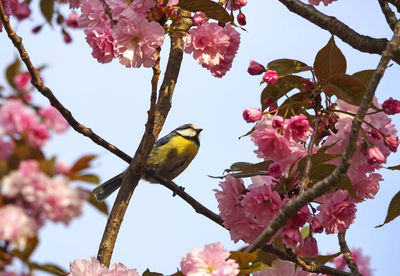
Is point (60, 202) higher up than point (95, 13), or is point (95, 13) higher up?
point (95, 13)

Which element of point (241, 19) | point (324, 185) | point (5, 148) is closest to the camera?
point (5, 148)

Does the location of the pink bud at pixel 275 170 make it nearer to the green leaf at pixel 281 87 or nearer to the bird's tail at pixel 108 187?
the green leaf at pixel 281 87

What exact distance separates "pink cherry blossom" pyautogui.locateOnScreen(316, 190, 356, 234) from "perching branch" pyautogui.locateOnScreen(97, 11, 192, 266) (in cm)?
71

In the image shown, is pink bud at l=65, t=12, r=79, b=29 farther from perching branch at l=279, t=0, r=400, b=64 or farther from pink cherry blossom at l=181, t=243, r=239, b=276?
pink cherry blossom at l=181, t=243, r=239, b=276

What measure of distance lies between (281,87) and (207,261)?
847 mm

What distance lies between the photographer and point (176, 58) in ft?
9.84

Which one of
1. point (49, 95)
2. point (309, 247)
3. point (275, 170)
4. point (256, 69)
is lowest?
point (309, 247)

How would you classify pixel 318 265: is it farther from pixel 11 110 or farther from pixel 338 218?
pixel 11 110

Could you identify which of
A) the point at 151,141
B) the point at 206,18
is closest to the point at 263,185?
the point at 151,141

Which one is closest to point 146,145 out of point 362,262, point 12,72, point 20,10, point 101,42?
point 101,42

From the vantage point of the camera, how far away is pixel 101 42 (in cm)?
233

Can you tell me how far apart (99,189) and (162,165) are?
0.60 meters

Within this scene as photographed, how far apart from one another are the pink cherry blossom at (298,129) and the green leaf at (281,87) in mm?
189

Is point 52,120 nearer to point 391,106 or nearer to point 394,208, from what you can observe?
point 391,106
